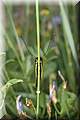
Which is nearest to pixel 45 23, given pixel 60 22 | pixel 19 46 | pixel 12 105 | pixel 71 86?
pixel 60 22

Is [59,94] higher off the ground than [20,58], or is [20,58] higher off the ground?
[20,58]

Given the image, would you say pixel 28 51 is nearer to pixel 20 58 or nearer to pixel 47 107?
pixel 20 58

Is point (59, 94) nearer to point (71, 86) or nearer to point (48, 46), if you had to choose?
point (71, 86)

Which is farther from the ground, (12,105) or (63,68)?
(63,68)

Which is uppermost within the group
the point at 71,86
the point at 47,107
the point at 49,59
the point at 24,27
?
the point at 24,27

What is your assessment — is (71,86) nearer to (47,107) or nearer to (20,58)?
(47,107)

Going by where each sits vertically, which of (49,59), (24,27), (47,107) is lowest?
(47,107)

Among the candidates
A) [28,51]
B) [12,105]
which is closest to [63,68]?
[28,51]
